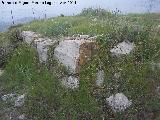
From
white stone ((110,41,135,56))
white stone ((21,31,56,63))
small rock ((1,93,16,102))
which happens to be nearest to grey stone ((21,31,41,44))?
white stone ((21,31,56,63))

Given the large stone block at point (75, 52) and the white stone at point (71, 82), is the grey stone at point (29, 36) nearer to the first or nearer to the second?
the large stone block at point (75, 52)

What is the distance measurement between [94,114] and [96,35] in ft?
11.3

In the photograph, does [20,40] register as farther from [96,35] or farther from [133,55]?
[133,55]

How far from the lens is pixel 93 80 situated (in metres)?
14.6

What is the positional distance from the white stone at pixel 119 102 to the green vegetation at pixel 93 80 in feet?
0.47

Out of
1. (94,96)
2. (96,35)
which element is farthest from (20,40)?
(94,96)

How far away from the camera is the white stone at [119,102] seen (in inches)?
546

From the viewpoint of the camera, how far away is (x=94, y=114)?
45.1 ft

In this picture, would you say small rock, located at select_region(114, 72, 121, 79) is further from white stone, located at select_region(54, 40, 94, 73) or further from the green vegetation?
white stone, located at select_region(54, 40, 94, 73)

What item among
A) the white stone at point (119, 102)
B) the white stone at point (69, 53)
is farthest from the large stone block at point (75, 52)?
the white stone at point (119, 102)

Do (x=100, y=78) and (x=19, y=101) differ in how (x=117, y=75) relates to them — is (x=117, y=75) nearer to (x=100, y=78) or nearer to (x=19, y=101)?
(x=100, y=78)

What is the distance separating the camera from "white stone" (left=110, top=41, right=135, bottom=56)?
1510 centimetres

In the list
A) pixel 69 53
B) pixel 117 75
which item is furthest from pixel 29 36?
pixel 117 75

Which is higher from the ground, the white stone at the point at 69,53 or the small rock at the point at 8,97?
the white stone at the point at 69,53
